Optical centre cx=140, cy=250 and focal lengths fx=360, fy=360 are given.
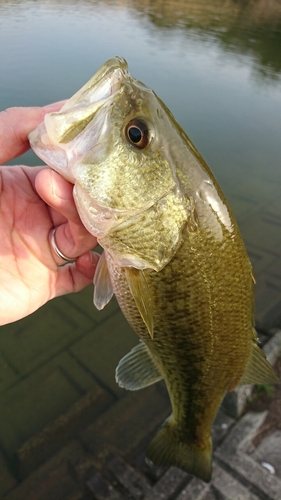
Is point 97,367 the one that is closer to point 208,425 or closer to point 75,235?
point 208,425

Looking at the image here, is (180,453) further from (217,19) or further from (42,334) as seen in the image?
(217,19)

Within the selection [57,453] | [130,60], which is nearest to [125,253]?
[57,453]

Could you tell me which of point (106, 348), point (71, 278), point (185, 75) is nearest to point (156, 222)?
point (71, 278)

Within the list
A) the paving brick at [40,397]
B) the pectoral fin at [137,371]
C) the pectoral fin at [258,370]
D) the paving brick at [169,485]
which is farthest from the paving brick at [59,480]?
the pectoral fin at [258,370]

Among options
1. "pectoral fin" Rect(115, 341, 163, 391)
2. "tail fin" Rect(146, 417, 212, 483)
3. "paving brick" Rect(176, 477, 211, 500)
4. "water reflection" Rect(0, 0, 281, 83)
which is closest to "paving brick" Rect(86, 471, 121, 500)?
"paving brick" Rect(176, 477, 211, 500)

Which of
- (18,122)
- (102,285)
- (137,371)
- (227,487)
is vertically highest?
(18,122)

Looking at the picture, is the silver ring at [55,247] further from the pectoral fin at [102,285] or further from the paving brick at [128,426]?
the paving brick at [128,426]

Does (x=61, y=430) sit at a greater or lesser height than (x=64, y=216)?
lesser

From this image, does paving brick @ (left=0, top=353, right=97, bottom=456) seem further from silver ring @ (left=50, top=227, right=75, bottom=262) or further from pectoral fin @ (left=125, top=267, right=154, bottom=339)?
pectoral fin @ (left=125, top=267, right=154, bottom=339)
